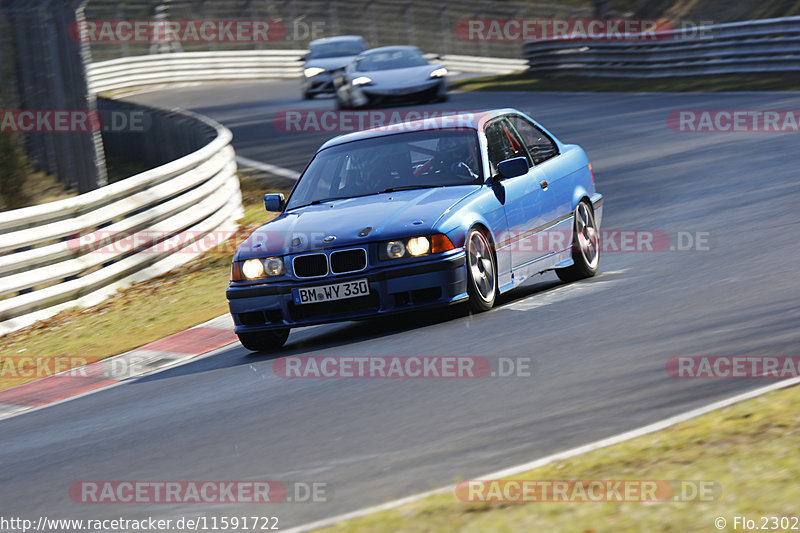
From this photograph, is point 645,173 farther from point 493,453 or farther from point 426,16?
point 426,16

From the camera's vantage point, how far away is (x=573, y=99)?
87.8 ft

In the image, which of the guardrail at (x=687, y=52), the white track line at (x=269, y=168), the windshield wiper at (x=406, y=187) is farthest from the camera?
the guardrail at (x=687, y=52)

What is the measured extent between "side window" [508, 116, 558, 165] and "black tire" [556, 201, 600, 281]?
0.51m

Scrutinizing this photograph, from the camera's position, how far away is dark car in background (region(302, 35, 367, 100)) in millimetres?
33531

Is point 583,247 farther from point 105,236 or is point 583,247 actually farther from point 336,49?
point 336,49

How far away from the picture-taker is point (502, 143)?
32.6 ft

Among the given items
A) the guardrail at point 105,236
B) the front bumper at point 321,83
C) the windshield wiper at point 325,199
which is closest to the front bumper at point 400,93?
the front bumper at point 321,83

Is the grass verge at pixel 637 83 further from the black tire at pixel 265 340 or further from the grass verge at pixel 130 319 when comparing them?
the black tire at pixel 265 340

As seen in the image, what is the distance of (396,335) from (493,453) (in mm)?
3295

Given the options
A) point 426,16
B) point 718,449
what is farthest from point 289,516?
point 426,16

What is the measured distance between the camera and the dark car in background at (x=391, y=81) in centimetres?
2688

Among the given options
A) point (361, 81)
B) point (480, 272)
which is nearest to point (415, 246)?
point (480, 272)

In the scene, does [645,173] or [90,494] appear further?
[645,173]

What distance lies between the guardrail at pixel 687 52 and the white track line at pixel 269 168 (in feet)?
35.0
